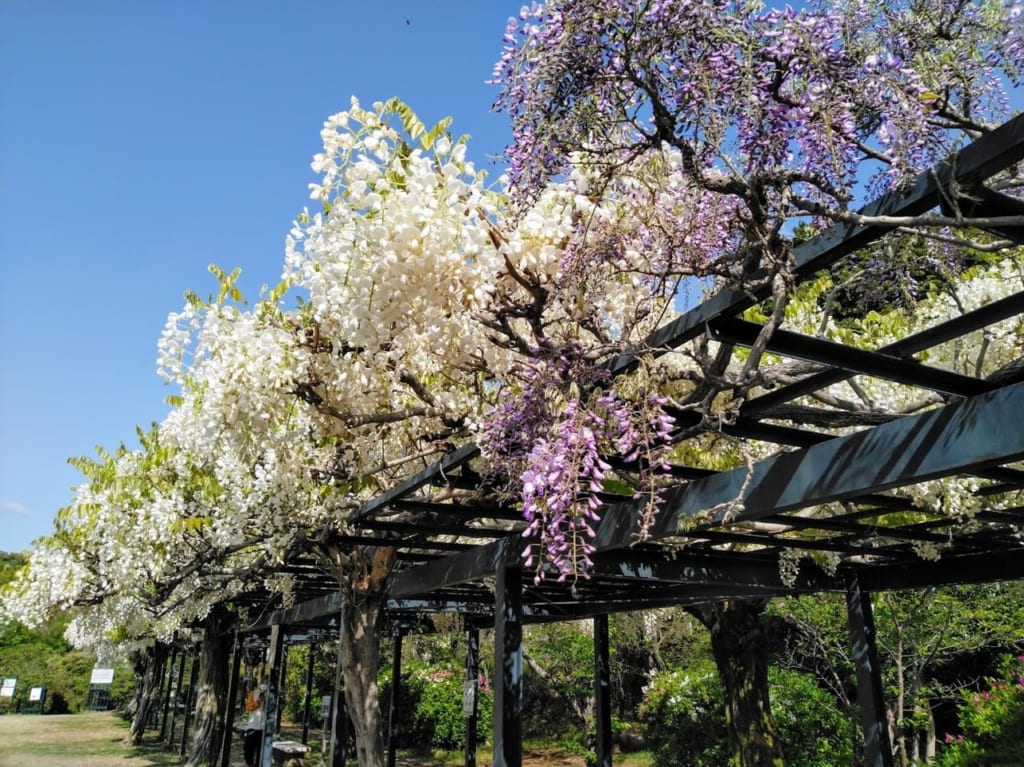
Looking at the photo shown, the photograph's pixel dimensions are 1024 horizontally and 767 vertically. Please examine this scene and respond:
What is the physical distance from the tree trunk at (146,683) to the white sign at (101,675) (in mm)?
6266

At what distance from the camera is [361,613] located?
7.68 meters

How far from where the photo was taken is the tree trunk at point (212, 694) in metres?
14.7

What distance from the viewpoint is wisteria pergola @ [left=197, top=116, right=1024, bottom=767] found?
7.23ft

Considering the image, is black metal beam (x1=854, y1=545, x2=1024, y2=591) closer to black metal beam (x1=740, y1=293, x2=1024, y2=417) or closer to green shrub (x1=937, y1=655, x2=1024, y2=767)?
green shrub (x1=937, y1=655, x2=1024, y2=767)

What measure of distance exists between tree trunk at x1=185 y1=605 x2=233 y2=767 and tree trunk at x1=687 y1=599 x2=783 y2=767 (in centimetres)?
1036

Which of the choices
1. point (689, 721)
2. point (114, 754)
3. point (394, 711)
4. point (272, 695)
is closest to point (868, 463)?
point (689, 721)

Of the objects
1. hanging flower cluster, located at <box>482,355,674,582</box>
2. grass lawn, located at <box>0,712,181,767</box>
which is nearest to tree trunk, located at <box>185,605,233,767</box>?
grass lawn, located at <box>0,712,181,767</box>

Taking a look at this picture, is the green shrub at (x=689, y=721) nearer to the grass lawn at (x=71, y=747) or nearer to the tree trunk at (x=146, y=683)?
the grass lawn at (x=71, y=747)

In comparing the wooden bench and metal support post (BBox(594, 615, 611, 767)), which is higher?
metal support post (BBox(594, 615, 611, 767))

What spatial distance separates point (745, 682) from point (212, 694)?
38.2ft

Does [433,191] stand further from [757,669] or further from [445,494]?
[757,669]

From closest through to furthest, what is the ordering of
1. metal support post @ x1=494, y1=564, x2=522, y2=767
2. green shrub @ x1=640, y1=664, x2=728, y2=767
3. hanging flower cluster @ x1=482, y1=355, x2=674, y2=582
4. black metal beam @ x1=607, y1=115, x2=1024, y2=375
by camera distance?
black metal beam @ x1=607, y1=115, x2=1024, y2=375
hanging flower cluster @ x1=482, y1=355, x2=674, y2=582
metal support post @ x1=494, y1=564, x2=522, y2=767
green shrub @ x1=640, y1=664, x2=728, y2=767

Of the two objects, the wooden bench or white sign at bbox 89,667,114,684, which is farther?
white sign at bbox 89,667,114,684

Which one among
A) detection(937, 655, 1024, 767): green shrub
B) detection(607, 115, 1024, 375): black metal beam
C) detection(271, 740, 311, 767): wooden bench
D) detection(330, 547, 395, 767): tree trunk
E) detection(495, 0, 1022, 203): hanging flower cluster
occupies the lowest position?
detection(271, 740, 311, 767): wooden bench
